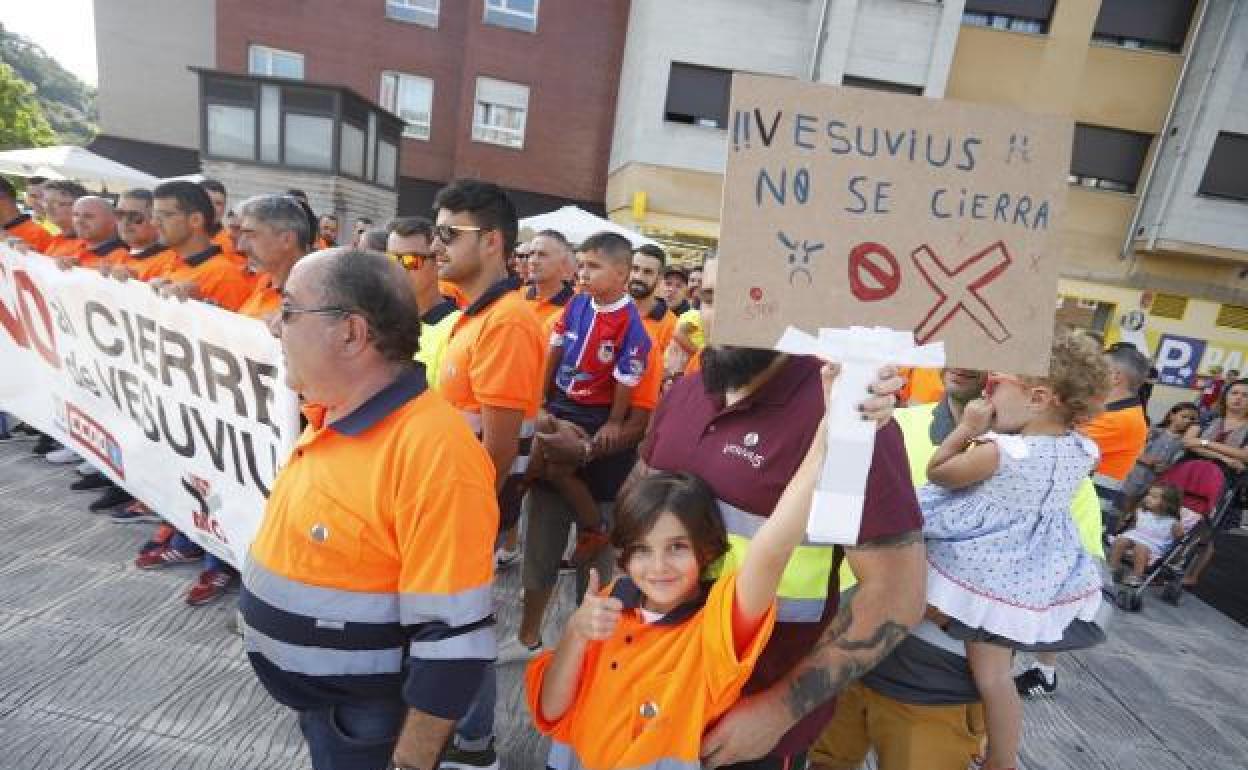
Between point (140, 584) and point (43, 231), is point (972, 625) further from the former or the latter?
point (43, 231)

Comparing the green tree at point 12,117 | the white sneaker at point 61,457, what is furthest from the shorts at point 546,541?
the green tree at point 12,117

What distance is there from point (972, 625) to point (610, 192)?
17.9 metres

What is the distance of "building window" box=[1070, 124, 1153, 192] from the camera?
14844mm

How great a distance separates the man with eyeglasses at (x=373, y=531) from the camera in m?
1.38

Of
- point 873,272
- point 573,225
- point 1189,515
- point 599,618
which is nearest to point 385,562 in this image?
point 599,618

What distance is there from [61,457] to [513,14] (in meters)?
17.9

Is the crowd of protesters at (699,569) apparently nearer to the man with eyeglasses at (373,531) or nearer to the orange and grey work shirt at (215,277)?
the man with eyeglasses at (373,531)

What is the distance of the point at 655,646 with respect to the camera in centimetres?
144

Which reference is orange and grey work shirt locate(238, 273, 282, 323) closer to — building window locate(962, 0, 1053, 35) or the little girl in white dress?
the little girl in white dress

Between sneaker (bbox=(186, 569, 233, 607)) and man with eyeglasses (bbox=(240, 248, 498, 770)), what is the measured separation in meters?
2.21

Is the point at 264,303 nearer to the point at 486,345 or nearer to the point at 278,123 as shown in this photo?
the point at 486,345

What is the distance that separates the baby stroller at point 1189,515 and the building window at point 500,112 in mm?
17902

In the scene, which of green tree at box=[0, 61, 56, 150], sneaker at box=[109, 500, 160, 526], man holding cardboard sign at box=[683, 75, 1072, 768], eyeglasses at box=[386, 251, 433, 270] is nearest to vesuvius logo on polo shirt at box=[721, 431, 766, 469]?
man holding cardboard sign at box=[683, 75, 1072, 768]

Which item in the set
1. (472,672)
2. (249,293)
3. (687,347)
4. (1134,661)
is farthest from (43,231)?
(1134,661)
